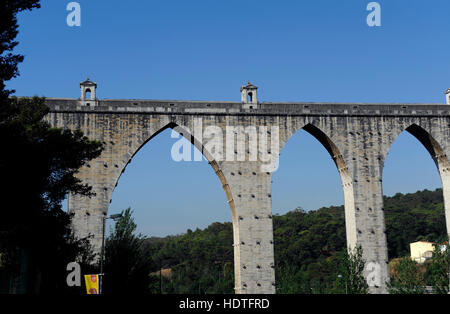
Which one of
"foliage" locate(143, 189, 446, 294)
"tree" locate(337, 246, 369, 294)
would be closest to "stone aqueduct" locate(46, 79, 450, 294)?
"tree" locate(337, 246, 369, 294)

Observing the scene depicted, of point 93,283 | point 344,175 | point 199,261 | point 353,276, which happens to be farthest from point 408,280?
point 199,261


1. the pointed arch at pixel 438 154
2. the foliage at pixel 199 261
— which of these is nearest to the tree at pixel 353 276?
the pointed arch at pixel 438 154

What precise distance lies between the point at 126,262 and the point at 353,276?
1189 cm

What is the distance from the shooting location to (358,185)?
31.1m

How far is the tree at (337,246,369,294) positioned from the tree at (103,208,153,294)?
10.4m

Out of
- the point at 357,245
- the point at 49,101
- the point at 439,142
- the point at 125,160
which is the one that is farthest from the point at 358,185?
the point at 49,101

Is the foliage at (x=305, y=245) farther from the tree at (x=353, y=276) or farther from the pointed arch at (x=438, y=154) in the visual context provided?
the tree at (x=353, y=276)

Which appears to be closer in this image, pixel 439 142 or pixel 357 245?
pixel 357 245

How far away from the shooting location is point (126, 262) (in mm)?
27734

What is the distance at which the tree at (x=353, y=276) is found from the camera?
28.3 metres

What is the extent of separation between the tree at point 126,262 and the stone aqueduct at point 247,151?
1160mm

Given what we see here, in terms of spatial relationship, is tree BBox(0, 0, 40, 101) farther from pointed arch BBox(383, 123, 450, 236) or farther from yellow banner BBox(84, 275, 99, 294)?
pointed arch BBox(383, 123, 450, 236)

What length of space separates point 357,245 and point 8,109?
68.1ft
